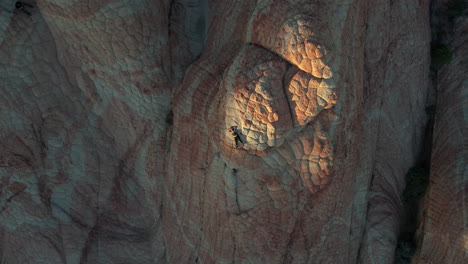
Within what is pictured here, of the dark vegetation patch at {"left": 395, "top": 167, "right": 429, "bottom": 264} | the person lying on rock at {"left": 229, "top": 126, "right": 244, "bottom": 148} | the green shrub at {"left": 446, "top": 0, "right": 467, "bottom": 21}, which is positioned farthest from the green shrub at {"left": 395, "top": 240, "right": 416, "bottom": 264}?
the green shrub at {"left": 446, "top": 0, "right": 467, "bottom": 21}

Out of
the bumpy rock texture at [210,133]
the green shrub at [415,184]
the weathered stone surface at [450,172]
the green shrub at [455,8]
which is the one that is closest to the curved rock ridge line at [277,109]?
the bumpy rock texture at [210,133]

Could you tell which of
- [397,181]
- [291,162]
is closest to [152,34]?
[291,162]

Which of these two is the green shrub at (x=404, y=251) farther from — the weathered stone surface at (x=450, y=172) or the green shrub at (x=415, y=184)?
the green shrub at (x=415, y=184)

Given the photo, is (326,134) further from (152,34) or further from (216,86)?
(152,34)

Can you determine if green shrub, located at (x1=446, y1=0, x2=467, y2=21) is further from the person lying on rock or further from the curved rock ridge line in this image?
the person lying on rock

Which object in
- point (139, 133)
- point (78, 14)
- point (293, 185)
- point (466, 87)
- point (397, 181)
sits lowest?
point (293, 185)

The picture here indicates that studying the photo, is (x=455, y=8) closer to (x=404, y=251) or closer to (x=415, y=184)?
(x=415, y=184)

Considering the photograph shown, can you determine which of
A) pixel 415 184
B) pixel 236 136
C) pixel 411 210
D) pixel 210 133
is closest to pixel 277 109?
pixel 236 136
